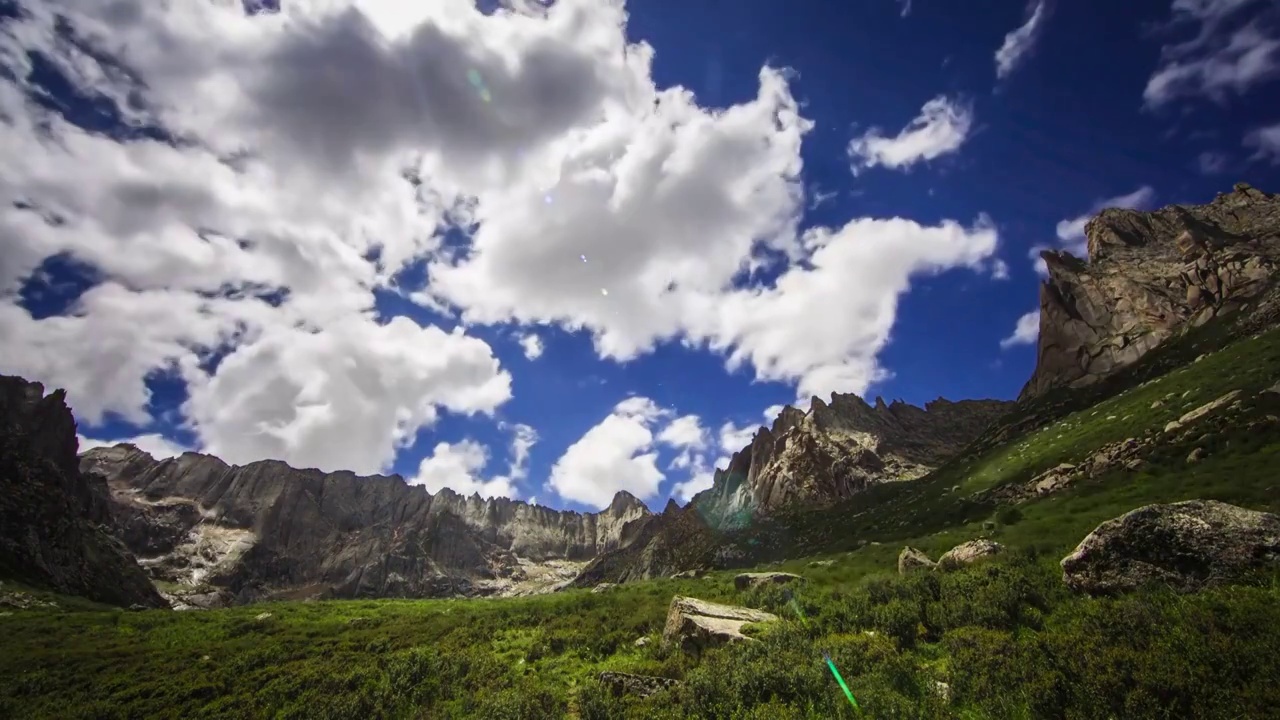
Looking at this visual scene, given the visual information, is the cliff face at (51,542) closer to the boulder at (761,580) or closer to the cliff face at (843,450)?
the boulder at (761,580)

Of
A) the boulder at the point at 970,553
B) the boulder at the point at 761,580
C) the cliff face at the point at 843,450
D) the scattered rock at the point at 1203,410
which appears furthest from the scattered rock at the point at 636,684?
the cliff face at the point at 843,450

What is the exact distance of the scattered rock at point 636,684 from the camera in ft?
50.0

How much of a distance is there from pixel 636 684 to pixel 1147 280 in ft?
501

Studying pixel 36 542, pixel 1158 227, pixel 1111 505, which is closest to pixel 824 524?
pixel 1111 505

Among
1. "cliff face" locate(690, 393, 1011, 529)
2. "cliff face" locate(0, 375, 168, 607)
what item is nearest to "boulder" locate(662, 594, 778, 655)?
"cliff face" locate(0, 375, 168, 607)

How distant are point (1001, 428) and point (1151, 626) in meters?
127

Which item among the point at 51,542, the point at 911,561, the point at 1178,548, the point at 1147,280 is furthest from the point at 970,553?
the point at 51,542

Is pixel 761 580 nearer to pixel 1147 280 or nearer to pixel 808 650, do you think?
pixel 808 650

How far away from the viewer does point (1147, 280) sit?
111438 millimetres

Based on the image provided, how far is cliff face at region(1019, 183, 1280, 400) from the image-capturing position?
306 ft

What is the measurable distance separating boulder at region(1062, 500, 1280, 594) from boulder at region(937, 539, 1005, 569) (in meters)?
9.92

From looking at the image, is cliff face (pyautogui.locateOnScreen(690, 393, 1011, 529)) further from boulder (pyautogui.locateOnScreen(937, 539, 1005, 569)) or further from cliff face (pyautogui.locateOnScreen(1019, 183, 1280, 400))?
boulder (pyautogui.locateOnScreen(937, 539, 1005, 569))

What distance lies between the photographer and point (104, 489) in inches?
7544

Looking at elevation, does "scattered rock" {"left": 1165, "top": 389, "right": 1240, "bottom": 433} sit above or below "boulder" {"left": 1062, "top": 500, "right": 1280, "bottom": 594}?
above
